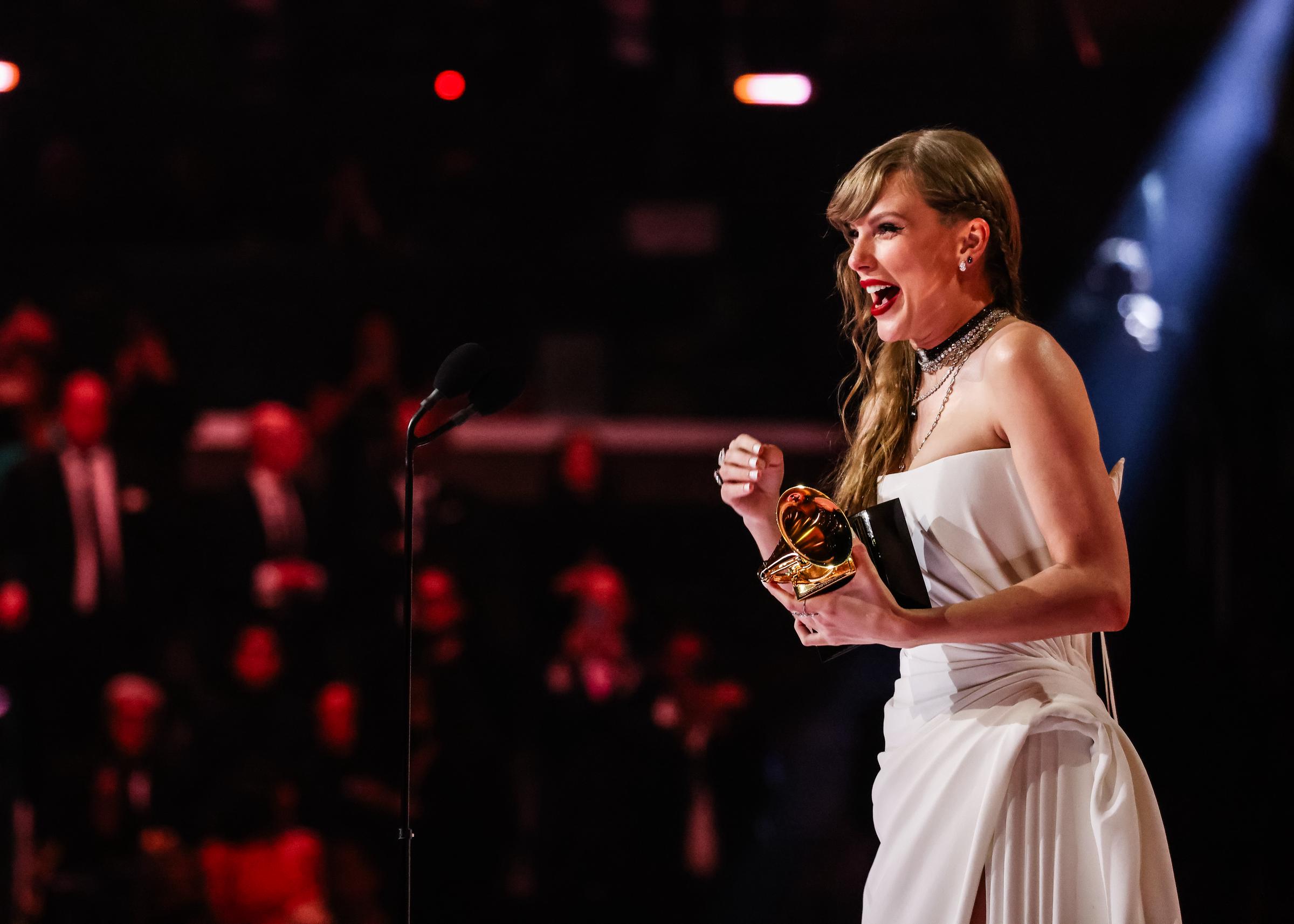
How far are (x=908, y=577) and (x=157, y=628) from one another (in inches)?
166

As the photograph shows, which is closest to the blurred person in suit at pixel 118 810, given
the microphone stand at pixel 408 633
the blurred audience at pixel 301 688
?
the blurred audience at pixel 301 688

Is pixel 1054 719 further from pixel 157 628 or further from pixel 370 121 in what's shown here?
pixel 370 121

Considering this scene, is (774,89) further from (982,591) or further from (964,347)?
(982,591)

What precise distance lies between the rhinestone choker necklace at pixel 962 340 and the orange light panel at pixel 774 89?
4.12 m

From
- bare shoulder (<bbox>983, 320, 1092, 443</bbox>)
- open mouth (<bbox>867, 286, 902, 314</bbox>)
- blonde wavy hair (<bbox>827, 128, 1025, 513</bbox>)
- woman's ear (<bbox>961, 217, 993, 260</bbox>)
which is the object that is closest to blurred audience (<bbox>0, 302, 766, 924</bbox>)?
blonde wavy hair (<bbox>827, 128, 1025, 513</bbox>)

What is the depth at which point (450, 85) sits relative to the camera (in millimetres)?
5926

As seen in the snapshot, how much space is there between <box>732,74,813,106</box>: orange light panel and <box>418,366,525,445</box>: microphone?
13.1 feet

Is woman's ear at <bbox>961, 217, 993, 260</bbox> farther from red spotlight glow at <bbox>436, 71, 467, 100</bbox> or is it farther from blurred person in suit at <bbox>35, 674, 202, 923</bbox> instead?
red spotlight glow at <bbox>436, 71, 467, 100</bbox>

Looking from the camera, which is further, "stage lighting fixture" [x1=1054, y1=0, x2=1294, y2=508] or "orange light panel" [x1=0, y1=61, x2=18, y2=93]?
"orange light panel" [x1=0, y1=61, x2=18, y2=93]

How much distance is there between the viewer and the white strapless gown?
1702 mm

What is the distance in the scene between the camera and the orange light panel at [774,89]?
579 centimetres

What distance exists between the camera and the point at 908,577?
177cm

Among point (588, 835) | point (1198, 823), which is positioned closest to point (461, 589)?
point (588, 835)

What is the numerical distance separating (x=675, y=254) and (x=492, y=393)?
4.36 meters
